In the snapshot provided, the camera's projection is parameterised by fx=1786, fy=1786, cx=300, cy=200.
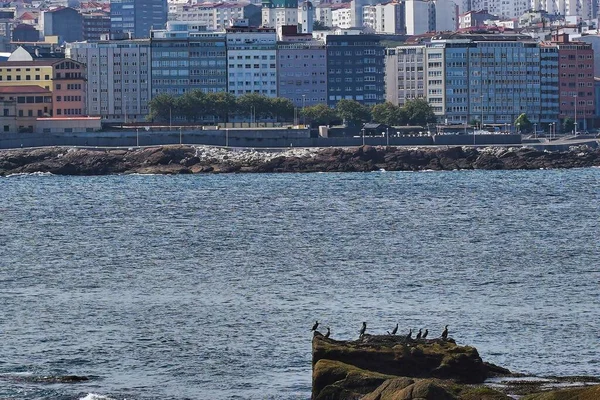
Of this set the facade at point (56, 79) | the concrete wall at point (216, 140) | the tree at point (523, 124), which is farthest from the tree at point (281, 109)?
the tree at point (523, 124)

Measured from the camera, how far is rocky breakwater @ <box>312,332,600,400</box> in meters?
35.4

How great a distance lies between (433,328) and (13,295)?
14.5 m

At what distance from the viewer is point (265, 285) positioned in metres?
55.9

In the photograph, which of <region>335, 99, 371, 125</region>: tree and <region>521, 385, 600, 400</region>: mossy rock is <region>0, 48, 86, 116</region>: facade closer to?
<region>335, 99, 371, 125</region>: tree

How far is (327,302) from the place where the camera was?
5138 cm

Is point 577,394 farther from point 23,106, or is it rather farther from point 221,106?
point 221,106

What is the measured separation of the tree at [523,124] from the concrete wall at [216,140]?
104 feet

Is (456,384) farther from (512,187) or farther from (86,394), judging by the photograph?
(512,187)

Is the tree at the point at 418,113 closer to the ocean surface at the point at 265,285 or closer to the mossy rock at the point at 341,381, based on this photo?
the ocean surface at the point at 265,285

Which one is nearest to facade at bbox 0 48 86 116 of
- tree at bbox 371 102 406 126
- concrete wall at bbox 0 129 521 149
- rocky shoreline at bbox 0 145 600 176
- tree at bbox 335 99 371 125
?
concrete wall at bbox 0 129 521 149

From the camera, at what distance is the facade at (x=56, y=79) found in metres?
168

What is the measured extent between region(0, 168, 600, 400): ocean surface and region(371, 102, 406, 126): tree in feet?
249

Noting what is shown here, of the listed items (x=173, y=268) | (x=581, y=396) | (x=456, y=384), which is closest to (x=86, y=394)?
(x=456, y=384)

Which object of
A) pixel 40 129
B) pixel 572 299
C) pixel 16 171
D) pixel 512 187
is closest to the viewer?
pixel 572 299
